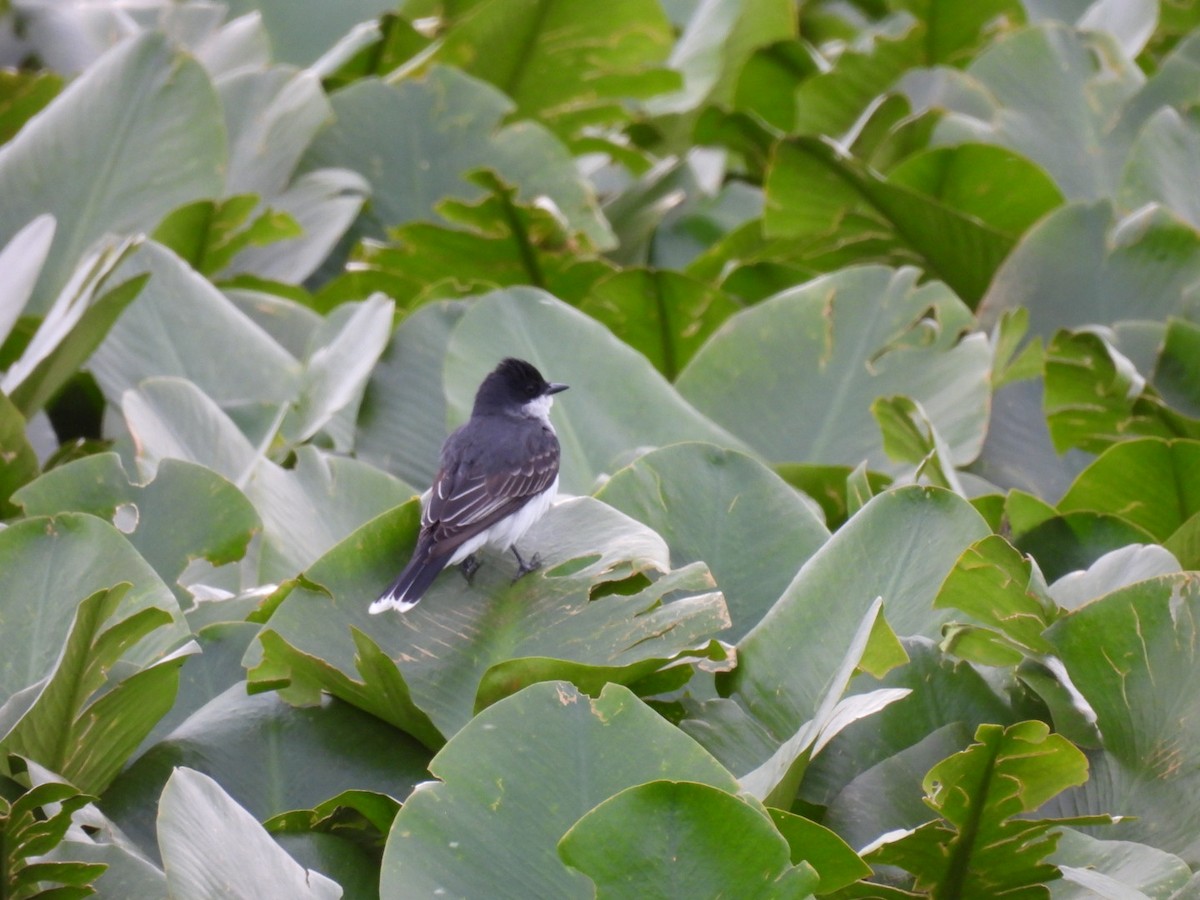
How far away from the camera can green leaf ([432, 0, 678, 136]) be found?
4.00m

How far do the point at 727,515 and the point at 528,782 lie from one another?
66cm

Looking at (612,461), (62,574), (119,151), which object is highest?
(119,151)

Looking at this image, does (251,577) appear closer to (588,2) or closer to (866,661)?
(866,661)

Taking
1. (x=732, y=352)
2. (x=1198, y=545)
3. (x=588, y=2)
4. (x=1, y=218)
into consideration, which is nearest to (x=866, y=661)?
(x=1198, y=545)

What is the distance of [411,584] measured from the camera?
7.00ft

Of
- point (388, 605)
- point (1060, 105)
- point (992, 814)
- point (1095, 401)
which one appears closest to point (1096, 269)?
point (1095, 401)

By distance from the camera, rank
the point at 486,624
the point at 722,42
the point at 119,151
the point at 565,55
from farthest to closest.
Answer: the point at 722,42, the point at 565,55, the point at 119,151, the point at 486,624

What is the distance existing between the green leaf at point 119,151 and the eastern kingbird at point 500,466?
0.94m

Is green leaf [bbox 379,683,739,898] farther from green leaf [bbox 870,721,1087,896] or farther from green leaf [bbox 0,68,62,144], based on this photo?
green leaf [bbox 0,68,62,144]

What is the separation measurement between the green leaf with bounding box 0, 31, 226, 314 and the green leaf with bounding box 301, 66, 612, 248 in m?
0.51

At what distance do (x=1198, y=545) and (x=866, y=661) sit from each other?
69 cm

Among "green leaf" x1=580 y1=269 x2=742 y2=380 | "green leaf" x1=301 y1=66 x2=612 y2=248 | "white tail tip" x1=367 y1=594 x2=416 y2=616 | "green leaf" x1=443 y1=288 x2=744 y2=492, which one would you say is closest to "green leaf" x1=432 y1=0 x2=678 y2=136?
"green leaf" x1=301 y1=66 x2=612 y2=248

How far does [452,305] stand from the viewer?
9.24ft

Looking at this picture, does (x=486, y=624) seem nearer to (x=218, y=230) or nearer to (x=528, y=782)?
(x=528, y=782)
